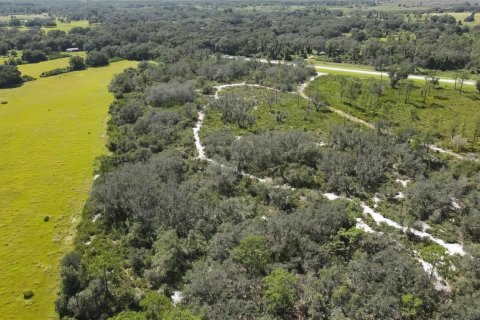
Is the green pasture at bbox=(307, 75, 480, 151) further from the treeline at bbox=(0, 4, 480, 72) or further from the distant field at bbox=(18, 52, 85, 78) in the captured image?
the distant field at bbox=(18, 52, 85, 78)

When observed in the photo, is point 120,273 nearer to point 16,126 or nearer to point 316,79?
point 16,126

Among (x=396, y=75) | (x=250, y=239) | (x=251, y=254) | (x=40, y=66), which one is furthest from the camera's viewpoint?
(x=40, y=66)

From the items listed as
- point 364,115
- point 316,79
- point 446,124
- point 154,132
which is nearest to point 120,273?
point 154,132

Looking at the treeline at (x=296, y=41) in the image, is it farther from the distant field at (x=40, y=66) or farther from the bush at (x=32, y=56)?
the distant field at (x=40, y=66)

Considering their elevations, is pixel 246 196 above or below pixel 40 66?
below

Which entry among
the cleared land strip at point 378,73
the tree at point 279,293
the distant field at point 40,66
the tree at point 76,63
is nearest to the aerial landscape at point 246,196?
the tree at point 279,293

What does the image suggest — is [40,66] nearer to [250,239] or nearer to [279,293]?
[250,239]

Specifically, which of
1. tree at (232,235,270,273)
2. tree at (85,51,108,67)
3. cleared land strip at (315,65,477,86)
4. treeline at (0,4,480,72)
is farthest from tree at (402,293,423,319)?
tree at (85,51,108,67)

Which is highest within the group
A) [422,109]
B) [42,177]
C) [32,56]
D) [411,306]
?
[32,56]

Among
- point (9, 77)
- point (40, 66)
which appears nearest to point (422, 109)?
point (9, 77)
